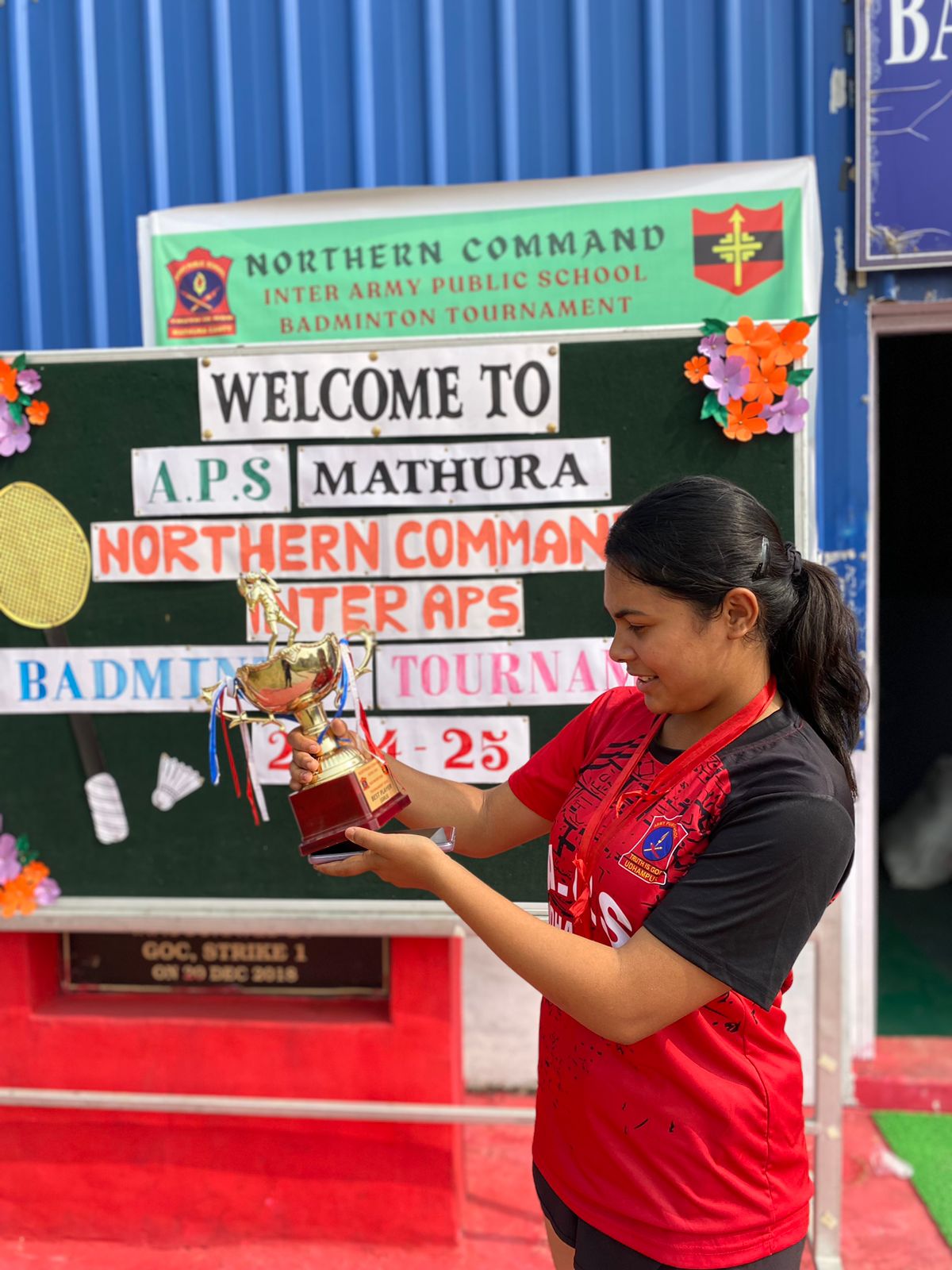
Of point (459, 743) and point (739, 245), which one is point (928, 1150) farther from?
point (739, 245)

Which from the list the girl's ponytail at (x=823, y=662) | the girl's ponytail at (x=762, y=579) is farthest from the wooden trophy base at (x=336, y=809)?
the girl's ponytail at (x=823, y=662)

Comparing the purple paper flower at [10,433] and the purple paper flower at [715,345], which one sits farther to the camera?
the purple paper flower at [10,433]

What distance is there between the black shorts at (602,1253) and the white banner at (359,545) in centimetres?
138

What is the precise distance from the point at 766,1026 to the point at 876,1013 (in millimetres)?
2763

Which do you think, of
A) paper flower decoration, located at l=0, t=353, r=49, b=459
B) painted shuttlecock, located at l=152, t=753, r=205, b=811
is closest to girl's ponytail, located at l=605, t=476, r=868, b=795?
painted shuttlecock, located at l=152, t=753, r=205, b=811

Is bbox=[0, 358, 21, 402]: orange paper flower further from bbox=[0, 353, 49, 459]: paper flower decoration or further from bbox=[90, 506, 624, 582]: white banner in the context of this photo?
bbox=[90, 506, 624, 582]: white banner

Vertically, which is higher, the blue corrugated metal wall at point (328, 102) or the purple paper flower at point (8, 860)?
the blue corrugated metal wall at point (328, 102)

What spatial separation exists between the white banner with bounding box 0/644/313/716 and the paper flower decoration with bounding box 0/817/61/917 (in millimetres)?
346

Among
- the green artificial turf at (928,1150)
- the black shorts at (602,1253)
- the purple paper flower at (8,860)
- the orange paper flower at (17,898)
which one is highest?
the purple paper flower at (8,860)

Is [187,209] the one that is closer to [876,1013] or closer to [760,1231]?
[760,1231]

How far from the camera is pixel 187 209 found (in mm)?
3172

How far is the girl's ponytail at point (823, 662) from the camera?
1.35 meters

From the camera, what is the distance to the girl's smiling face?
52.1 inches

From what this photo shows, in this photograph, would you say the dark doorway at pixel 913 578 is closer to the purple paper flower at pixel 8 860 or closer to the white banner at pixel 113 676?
the white banner at pixel 113 676
